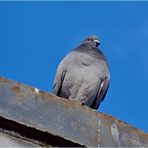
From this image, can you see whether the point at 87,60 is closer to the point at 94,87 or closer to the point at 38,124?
the point at 94,87

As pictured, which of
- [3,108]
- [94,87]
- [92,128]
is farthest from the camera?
[94,87]

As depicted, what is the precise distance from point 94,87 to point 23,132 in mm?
4040

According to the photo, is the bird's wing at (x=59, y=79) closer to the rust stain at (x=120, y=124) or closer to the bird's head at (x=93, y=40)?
the bird's head at (x=93, y=40)

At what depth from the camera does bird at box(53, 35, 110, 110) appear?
25.1 ft

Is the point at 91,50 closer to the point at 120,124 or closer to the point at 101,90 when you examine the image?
the point at 101,90

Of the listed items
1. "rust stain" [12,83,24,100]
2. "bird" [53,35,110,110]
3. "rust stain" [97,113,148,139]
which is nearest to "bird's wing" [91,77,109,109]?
"bird" [53,35,110,110]

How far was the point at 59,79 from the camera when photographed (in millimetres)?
7797

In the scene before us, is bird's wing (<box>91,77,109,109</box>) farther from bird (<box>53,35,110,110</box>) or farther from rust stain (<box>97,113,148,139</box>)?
rust stain (<box>97,113,148,139</box>)

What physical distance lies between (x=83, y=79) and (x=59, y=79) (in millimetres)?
385

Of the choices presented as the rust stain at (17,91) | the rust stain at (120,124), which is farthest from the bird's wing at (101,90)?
the rust stain at (17,91)

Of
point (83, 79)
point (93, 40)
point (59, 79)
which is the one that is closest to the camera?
point (83, 79)

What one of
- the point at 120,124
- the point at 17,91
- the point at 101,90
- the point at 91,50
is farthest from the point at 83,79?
the point at 17,91

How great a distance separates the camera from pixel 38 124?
368 cm

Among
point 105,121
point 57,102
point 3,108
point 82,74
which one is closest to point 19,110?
point 3,108
